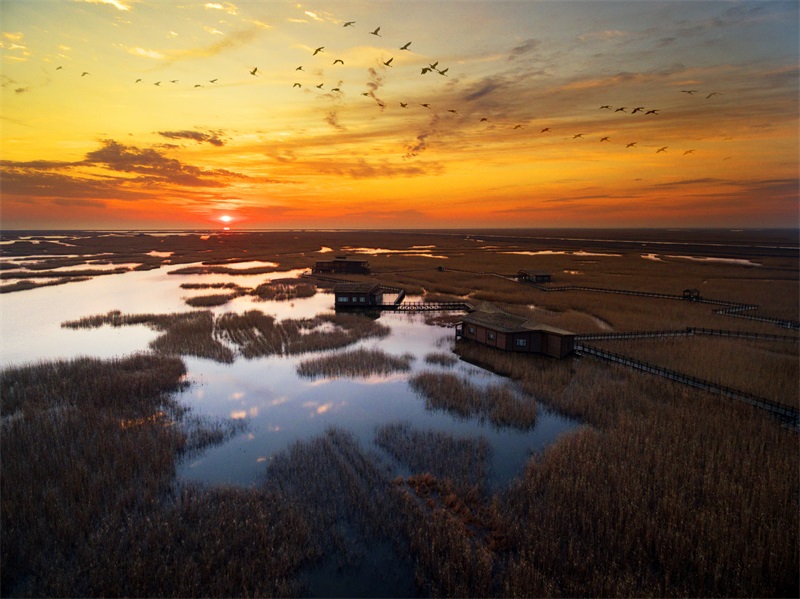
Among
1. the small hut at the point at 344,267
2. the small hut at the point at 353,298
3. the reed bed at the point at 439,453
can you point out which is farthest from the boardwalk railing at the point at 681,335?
the small hut at the point at 344,267

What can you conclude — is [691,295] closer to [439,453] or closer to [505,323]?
[505,323]

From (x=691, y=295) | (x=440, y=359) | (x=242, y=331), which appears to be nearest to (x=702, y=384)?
(x=440, y=359)

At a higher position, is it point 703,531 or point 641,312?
point 641,312

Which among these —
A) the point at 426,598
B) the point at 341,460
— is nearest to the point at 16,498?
the point at 341,460

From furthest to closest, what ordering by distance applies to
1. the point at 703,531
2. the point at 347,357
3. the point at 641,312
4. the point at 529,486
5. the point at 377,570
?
the point at 641,312 < the point at 347,357 < the point at 529,486 < the point at 703,531 < the point at 377,570

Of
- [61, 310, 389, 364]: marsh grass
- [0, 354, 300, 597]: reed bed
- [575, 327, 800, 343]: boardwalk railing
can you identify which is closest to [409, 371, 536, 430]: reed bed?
[61, 310, 389, 364]: marsh grass

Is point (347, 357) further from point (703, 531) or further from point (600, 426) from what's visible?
point (703, 531)

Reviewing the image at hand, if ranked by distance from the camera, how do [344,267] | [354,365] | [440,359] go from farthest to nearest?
[344,267], [440,359], [354,365]

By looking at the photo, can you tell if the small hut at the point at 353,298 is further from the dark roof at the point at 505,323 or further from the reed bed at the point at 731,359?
the reed bed at the point at 731,359
